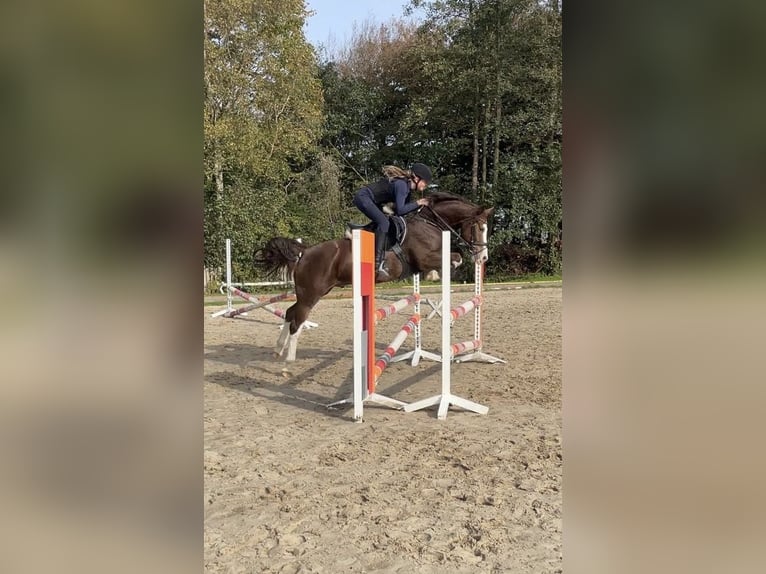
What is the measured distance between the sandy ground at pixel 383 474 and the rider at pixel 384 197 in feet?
3.93

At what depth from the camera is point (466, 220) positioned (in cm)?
543

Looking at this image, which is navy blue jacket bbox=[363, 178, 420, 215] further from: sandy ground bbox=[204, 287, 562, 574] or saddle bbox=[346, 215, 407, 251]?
sandy ground bbox=[204, 287, 562, 574]

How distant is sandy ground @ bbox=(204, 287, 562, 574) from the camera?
6.39ft

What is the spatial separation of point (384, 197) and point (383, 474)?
10.4 feet

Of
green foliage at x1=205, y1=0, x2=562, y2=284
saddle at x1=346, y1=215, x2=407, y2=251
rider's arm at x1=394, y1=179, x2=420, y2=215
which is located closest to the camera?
rider's arm at x1=394, y1=179, x2=420, y2=215

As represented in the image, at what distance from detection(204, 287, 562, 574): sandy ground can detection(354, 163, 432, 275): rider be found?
120 cm

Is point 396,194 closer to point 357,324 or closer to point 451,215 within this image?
point 451,215

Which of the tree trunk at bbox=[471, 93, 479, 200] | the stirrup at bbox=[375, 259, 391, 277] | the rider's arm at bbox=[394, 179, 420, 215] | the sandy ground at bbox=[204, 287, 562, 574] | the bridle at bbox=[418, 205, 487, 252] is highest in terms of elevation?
the tree trunk at bbox=[471, 93, 479, 200]

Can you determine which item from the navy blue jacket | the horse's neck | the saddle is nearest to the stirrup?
the saddle

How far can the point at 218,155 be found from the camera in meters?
13.9

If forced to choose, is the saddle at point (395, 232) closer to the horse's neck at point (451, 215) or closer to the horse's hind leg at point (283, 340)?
the horse's neck at point (451, 215)

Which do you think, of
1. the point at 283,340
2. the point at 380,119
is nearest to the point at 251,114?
the point at 380,119
